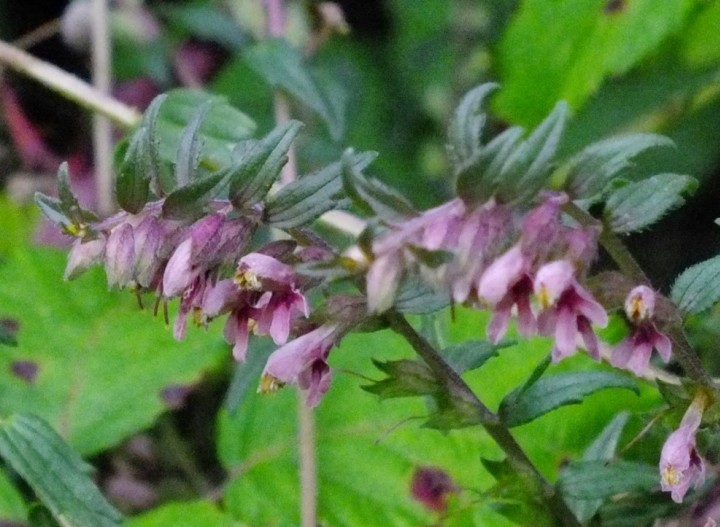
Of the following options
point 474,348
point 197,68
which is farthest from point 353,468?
point 197,68

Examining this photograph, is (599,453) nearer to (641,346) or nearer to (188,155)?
(641,346)

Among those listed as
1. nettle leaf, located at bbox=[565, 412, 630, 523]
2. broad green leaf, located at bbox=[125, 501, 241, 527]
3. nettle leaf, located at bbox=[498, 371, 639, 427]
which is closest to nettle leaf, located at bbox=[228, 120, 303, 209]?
nettle leaf, located at bbox=[498, 371, 639, 427]

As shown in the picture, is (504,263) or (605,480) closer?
(504,263)

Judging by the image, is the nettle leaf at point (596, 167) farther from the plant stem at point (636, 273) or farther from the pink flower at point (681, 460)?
the pink flower at point (681, 460)

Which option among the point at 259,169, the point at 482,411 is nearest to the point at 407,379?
the point at 482,411

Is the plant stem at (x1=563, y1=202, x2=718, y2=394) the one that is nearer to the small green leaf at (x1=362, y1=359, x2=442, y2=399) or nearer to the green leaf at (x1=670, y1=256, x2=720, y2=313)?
the green leaf at (x1=670, y1=256, x2=720, y2=313)

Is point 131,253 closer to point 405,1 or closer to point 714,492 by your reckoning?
point 714,492
